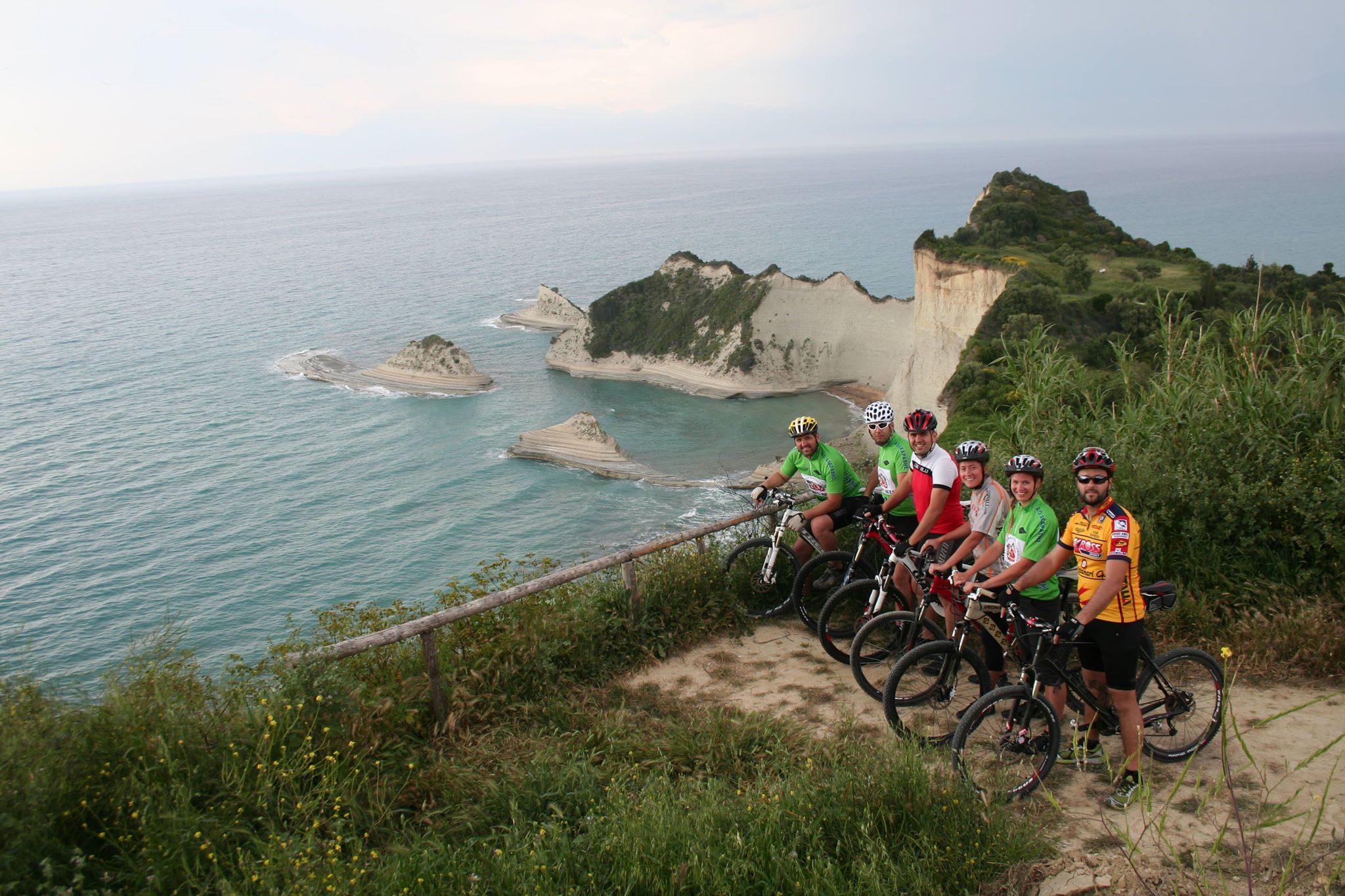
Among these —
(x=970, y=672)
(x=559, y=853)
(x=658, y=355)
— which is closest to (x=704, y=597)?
(x=970, y=672)

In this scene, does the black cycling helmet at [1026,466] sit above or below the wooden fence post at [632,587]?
above

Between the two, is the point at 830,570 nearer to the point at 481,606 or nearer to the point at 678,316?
the point at 481,606

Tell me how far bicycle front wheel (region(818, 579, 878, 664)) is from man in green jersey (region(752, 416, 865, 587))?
14.9 inches

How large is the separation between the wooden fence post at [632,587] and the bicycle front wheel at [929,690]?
2.31 metres

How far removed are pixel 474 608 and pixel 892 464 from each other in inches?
138

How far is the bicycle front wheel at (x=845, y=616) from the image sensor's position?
6770 millimetres

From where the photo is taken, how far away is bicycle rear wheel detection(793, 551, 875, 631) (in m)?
7.36

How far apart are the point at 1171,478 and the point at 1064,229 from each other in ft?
173

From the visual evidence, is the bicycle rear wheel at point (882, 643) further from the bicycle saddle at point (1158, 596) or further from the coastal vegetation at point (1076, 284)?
the coastal vegetation at point (1076, 284)

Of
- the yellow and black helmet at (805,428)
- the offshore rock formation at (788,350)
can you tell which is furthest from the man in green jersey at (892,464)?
the offshore rock formation at (788,350)

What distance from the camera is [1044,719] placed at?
5652 millimetres

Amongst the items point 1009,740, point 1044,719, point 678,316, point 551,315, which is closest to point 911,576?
point 1044,719

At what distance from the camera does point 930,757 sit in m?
5.05

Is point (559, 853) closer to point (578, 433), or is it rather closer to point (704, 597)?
point (704, 597)
